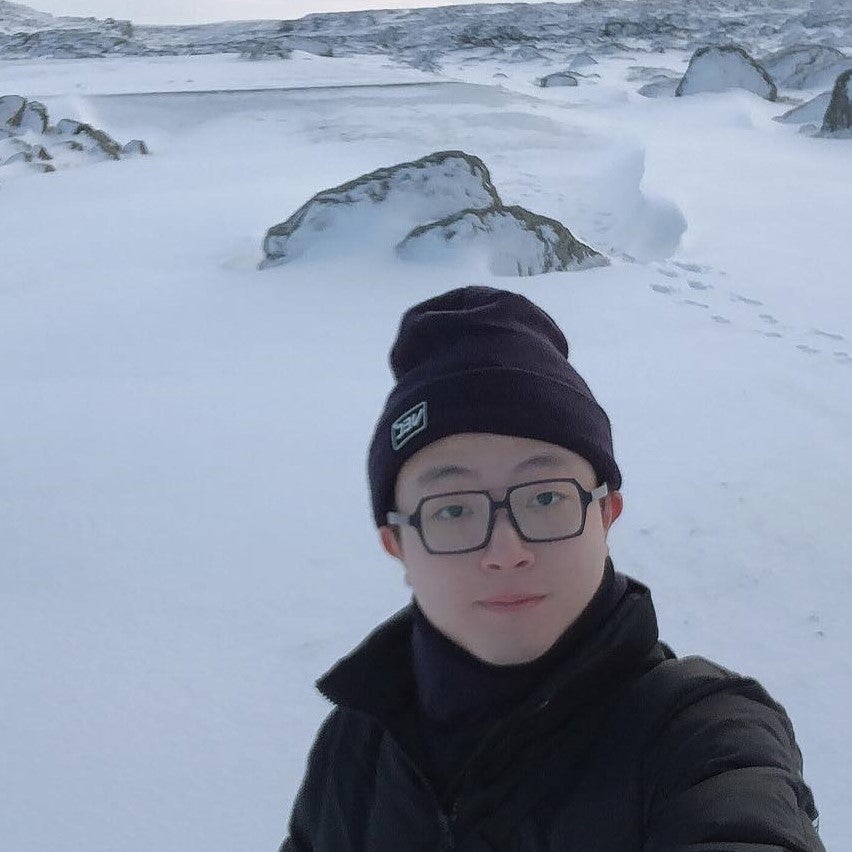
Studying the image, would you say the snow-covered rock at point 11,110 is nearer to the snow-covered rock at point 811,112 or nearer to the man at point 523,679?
the snow-covered rock at point 811,112

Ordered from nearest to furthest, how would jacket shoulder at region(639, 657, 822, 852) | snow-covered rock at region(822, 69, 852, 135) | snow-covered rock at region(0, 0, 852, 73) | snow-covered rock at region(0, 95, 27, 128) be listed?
jacket shoulder at region(639, 657, 822, 852) < snow-covered rock at region(822, 69, 852, 135) < snow-covered rock at region(0, 95, 27, 128) < snow-covered rock at region(0, 0, 852, 73)

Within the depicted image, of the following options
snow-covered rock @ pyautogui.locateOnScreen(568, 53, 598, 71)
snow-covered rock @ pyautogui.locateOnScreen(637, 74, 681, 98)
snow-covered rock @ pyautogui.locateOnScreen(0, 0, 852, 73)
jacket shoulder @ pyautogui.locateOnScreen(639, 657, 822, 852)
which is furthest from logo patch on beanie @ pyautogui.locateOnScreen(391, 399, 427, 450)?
snow-covered rock @ pyautogui.locateOnScreen(568, 53, 598, 71)

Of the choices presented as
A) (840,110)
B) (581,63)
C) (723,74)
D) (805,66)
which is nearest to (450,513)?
(840,110)

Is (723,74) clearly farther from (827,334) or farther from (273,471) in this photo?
(273,471)

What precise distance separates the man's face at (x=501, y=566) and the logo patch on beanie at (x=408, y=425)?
3 cm

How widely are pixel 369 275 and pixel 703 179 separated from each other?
4133 millimetres

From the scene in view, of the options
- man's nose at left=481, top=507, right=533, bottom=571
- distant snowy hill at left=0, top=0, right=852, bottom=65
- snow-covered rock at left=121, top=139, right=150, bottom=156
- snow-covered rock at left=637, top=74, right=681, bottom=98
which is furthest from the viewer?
distant snowy hill at left=0, top=0, right=852, bottom=65

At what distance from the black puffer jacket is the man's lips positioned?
8 centimetres

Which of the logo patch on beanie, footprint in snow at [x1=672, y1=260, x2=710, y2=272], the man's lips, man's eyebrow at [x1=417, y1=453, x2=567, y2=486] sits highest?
the logo patch on beanie

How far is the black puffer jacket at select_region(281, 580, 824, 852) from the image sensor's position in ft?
2.67

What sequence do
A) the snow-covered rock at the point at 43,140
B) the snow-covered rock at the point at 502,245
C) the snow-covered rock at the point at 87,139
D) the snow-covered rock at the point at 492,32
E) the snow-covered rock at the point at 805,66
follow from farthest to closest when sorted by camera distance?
the snow-covered rock at the point at 492,32, the snow-covered rock at the point at 805,66, the snow-covered rock at the point at 87,139, the snow-covered rock at the point at 43,140, the snow-covered rock at the point at 502,245

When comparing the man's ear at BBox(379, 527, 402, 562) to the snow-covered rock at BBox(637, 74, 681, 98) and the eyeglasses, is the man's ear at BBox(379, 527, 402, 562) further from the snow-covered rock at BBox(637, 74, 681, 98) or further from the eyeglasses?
the snow-covered rock at BBox(637, 74, 681, 98)

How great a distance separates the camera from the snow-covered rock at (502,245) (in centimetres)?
486

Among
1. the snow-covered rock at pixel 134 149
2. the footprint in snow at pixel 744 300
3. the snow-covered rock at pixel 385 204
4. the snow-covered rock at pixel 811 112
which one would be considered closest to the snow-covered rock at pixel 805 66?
the snow-covered rock at pixel 811 112
